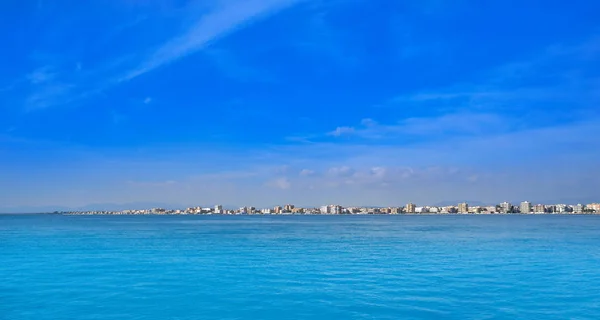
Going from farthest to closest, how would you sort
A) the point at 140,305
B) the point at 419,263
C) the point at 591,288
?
1. the point at 419,263
2. the point at 591,288
3. the point at 140,305

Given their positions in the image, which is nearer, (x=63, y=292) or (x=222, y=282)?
(x=63, y=292)

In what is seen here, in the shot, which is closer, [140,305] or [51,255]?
[140,305]

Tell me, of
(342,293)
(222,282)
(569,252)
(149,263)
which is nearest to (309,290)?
(342,293)

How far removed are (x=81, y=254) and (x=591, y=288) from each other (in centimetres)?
5443

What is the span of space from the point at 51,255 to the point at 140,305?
121 ft

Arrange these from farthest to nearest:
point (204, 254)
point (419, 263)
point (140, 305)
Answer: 1. point (204, 254)
2. point (419, 263)
3. point (140, 305)

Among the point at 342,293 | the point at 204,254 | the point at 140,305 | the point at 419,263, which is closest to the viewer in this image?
the point at 140,305

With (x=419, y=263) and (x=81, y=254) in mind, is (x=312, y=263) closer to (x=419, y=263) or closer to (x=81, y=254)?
(x=419, y=263)

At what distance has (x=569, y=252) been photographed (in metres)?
59.3

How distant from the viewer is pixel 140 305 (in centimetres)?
2894

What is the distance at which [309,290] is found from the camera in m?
32.5

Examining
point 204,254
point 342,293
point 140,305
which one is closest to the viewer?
point 140,305

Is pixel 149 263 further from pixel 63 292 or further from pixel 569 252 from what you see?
pixel 569 252

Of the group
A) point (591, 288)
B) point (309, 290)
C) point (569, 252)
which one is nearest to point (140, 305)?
point (309, 290)
